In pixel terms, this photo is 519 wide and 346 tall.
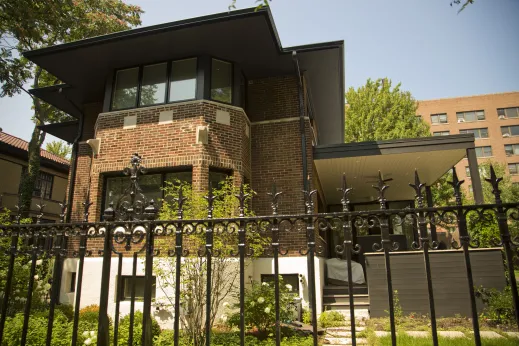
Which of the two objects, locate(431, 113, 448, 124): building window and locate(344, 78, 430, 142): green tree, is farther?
locate(431, 113, 448, 124): building window

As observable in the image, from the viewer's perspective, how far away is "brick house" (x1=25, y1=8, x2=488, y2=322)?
352 inches

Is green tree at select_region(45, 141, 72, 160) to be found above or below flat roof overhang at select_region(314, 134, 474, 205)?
above

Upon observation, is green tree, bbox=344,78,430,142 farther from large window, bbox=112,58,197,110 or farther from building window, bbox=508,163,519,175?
building window, bbox=508,163,519,175

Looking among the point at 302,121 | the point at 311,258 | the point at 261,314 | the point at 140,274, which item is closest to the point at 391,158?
the point at 302,121

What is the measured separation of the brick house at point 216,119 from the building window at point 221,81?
30 millimetres

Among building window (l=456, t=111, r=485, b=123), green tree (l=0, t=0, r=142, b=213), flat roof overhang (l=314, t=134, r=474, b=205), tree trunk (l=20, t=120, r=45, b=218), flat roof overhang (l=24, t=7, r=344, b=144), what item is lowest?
flat roof overhang (l=314, t=134, r=474, b=205)

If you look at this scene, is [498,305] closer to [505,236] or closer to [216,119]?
[505,236]

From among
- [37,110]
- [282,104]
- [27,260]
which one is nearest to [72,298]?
[27,260]

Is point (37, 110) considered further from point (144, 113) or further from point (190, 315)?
point (190, 315)

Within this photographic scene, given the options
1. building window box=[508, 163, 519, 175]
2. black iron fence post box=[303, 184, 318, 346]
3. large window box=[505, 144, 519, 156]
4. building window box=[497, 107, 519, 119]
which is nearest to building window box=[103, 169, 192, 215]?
black iron fence post box=[303, 184, 318, 346]

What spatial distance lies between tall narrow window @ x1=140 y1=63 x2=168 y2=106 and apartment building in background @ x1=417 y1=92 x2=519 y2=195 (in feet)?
133

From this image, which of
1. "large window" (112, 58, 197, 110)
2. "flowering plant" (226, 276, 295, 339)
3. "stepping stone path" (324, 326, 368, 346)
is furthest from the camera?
"large window" (112, 58, 197, 110)

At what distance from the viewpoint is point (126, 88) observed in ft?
34.0

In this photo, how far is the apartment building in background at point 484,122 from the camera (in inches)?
1729
